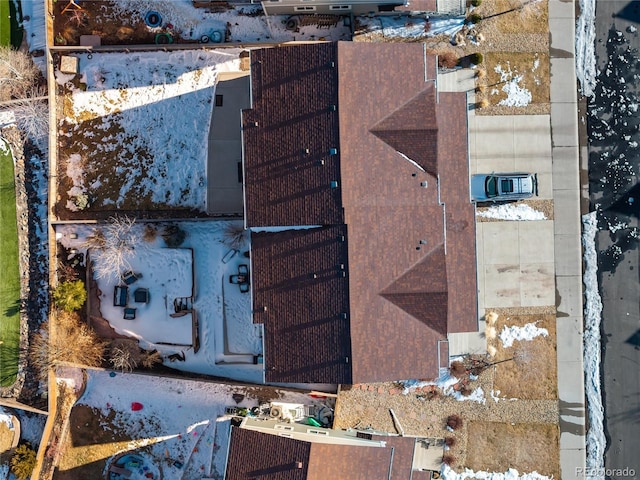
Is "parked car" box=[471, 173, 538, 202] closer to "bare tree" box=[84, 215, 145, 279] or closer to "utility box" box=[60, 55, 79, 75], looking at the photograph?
"bare tree" box=[84, 215, 145, 279]

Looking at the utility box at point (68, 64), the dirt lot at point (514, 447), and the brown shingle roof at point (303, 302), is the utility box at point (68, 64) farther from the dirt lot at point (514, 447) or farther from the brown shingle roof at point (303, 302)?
the dirt lot at point (514, 447)

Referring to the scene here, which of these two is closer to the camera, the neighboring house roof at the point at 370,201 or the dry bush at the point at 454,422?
the neighboring house roof at the point at 370,201

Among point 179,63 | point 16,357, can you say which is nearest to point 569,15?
point 179,63

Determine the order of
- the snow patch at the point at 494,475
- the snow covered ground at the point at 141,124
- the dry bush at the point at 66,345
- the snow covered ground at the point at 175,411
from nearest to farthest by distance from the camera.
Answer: the dry bush at the point at 66,345
the snow covered ground at the point at 175,411
the snow covered ground at the point at 141,124
the snow patch at the point at 494,475

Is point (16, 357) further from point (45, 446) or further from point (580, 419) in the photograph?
point (580, 419)

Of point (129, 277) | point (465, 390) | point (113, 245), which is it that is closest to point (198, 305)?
point (129, 277)

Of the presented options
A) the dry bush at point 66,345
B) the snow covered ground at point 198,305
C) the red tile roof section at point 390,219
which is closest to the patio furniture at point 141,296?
the snow covered ground at point 198,305
